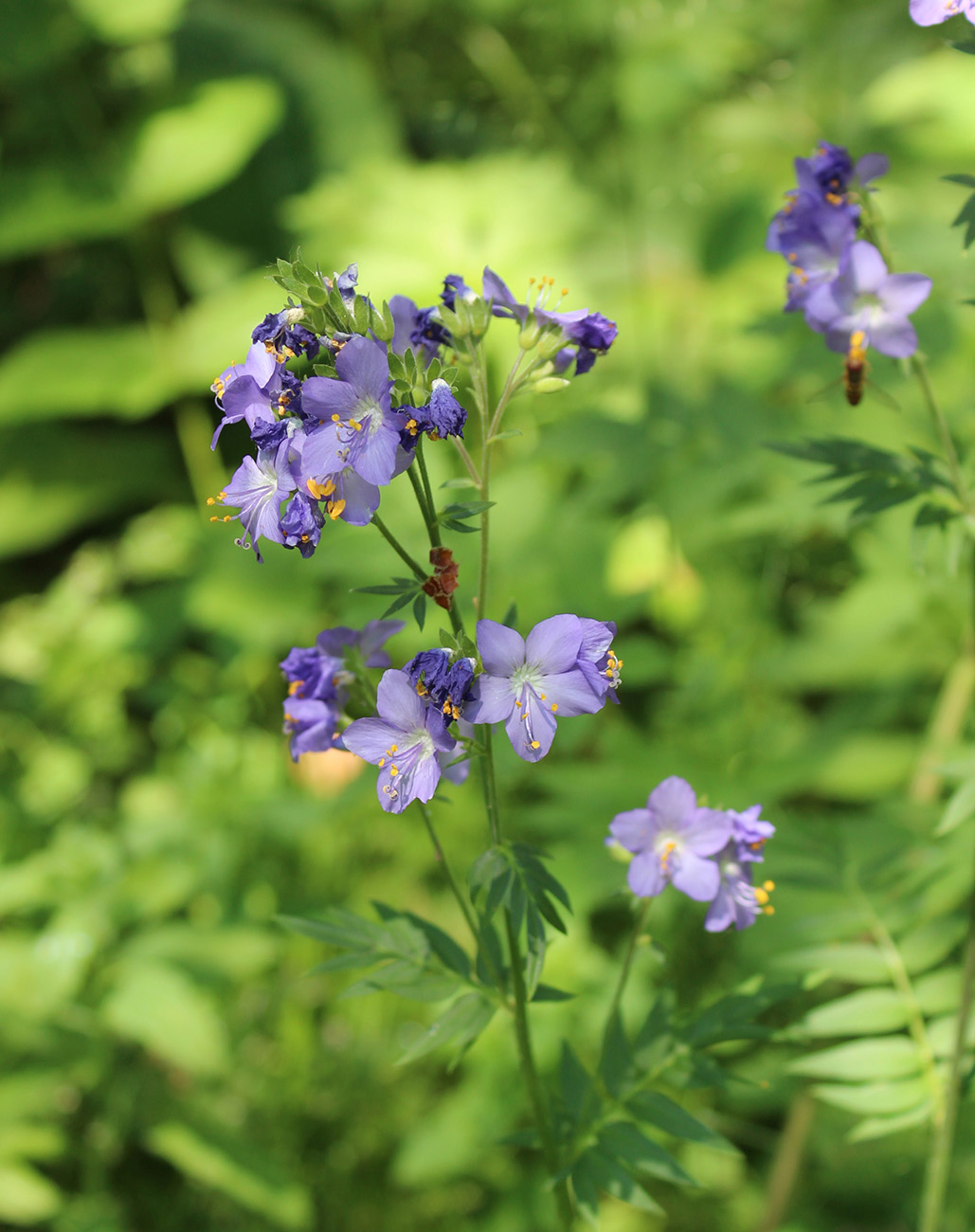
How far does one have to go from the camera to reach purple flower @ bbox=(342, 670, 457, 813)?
1003 mm

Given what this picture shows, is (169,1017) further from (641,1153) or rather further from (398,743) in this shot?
(398,743)

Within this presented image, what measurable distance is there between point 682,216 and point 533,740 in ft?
12.9

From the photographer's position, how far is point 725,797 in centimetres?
194

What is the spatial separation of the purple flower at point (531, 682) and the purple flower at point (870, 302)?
1.85 ft

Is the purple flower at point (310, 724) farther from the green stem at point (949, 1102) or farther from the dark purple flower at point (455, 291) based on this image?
the green stem at point (949, 1102)

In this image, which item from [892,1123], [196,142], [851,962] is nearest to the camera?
[892,1123]

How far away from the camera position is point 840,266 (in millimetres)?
1225

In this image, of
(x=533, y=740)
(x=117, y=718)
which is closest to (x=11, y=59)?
(x=117, y=718)

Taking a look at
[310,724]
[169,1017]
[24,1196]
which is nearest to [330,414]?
[310,724]

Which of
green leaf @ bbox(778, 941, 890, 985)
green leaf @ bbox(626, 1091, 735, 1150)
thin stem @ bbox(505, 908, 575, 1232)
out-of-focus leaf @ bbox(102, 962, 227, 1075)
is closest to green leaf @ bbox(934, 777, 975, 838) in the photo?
green leaf @ bbox(778, 941, 890, 985)

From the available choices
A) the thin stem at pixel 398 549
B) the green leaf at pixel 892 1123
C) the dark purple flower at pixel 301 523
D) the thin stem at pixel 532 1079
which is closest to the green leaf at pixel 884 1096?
the green leaf at pixel 892 1123

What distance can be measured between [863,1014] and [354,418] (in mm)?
1138

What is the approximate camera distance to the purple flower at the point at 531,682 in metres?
0.98

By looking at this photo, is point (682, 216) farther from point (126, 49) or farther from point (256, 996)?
point (256, 996)
